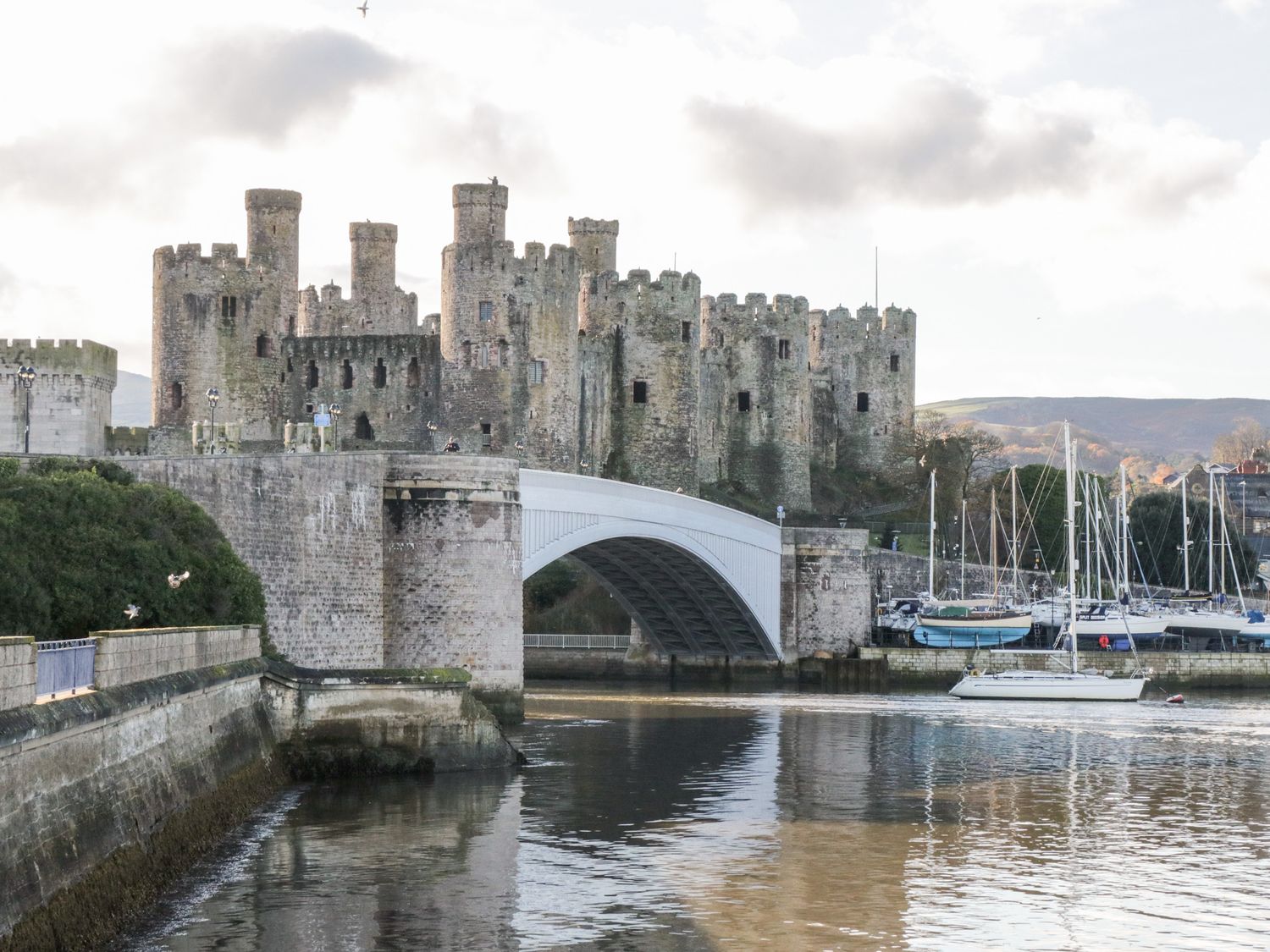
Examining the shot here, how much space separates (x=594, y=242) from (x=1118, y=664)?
24322mm

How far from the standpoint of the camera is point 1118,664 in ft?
189

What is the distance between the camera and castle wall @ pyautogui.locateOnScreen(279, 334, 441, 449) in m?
62.8

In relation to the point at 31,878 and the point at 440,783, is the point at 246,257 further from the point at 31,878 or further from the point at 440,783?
the point at 31,878

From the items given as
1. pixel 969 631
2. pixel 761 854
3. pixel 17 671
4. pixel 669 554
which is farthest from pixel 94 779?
pixel 969 631

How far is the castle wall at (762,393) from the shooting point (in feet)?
245

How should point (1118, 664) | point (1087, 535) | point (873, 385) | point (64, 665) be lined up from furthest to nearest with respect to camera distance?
point (873, 385), point (1087, 535), point (1118, 664), point (64, 665)

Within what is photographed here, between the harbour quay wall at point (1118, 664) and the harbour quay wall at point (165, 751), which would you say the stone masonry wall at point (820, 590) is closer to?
the harbour quay wall at point (1118, 664)

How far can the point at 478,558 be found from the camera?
36.5 meters

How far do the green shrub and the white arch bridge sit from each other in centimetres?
1097

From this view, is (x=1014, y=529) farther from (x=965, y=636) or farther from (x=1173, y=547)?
(x=1173, y=547)

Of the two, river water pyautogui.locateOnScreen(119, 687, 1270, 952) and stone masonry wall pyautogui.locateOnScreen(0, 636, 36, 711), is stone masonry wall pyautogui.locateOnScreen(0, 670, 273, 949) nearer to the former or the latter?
stone masonry wall pyautogui.locateOnScreen(0, 636, 36, 711)

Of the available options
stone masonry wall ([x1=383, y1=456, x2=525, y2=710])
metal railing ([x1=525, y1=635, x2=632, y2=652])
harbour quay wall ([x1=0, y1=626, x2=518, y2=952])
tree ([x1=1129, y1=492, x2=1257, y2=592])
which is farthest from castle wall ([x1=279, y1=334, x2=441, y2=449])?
harbour quay wall ([x1=0, y1=626, x2=518, y2=952])

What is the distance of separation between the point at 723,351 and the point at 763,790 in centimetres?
4694

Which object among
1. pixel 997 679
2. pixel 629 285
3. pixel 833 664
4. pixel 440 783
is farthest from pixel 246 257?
pixel 440 783
